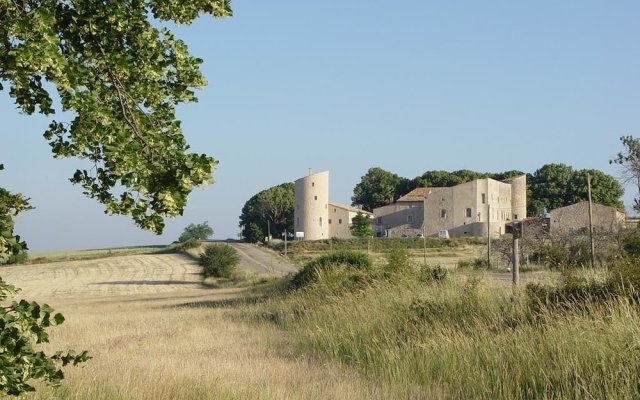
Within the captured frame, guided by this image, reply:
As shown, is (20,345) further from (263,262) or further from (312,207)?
(312,207)

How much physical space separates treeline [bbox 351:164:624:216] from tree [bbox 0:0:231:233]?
123 m

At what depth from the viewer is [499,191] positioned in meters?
116

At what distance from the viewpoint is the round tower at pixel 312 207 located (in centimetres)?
12056

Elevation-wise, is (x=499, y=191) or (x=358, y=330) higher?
(x=499, y=191)

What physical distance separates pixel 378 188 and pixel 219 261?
8234 centimetres

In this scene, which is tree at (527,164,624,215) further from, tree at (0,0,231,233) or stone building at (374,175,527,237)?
tree at (0,0,231,233)

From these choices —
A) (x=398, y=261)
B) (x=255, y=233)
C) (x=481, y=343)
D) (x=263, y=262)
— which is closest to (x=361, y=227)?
(x=255, y=233)

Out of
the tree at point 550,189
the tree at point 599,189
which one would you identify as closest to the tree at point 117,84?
the tree at point 599,189

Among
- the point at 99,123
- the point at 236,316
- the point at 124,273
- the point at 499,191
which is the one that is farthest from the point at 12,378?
the point at 499,191

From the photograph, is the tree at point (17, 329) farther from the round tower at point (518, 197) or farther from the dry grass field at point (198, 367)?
the round tower at point (518, 197)

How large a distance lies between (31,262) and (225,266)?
123 ft

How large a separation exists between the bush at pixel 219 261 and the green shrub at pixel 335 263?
35.6 m

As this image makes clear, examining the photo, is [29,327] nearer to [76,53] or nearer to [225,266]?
[76,53]

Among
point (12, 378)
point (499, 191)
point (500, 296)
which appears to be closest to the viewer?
point (12, 378)
